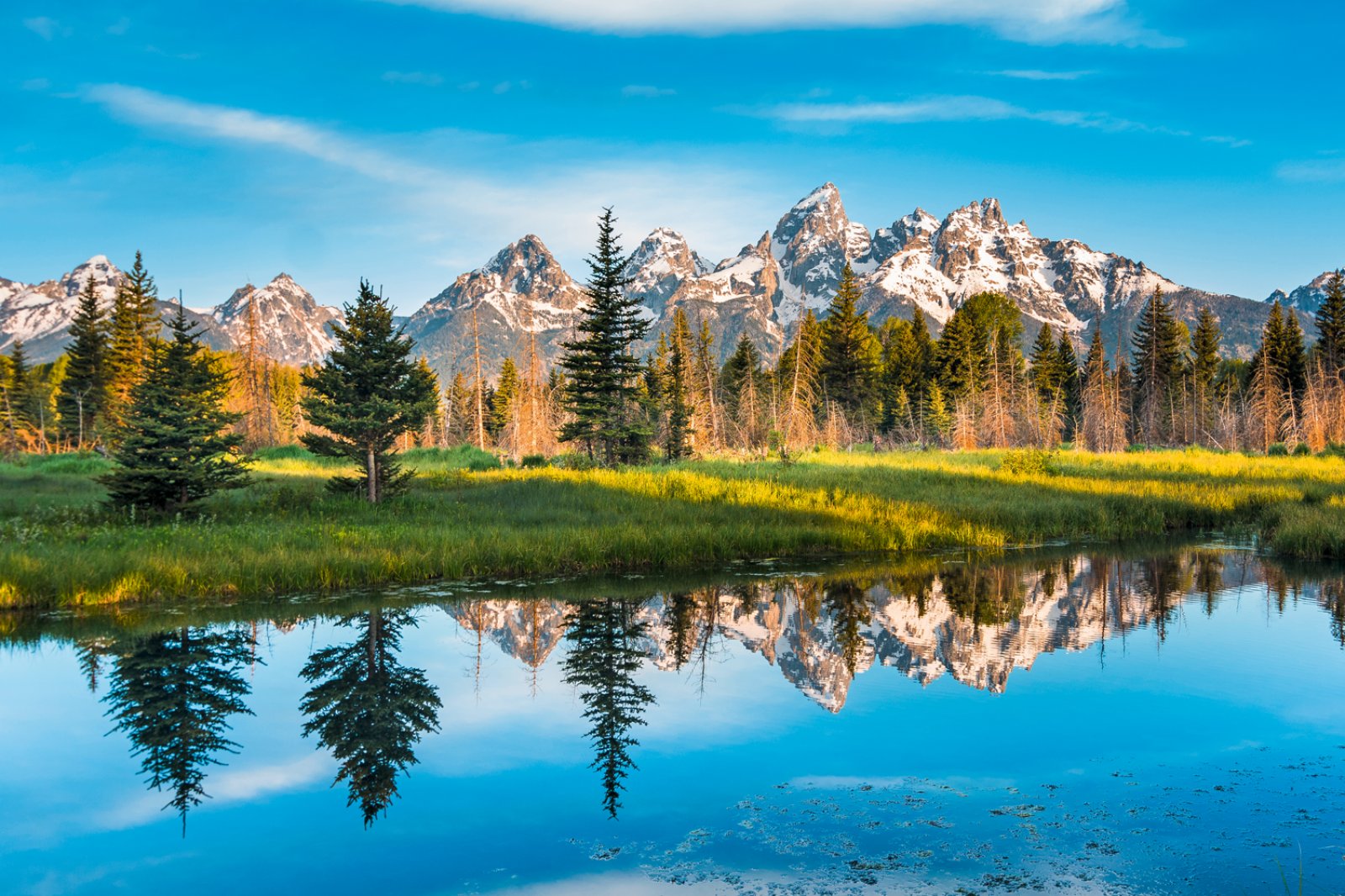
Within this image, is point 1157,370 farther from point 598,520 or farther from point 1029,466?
point 598,520

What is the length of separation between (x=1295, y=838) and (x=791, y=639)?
6958mm

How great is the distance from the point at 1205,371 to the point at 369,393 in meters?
78.3

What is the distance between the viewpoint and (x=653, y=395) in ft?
180

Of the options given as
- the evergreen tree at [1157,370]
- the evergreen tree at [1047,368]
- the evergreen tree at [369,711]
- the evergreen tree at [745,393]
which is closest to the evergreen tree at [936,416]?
the evergreen tree at [1047,368]

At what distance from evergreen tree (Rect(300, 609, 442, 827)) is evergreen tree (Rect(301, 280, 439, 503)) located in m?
9.87

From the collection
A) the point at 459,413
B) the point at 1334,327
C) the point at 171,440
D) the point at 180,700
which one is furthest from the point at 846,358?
the point at 180,700

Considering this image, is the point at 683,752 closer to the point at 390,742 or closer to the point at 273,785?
the point at 390,742

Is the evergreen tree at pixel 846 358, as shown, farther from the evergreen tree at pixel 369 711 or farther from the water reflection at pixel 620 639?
the evergreen tree at pixel 369 711

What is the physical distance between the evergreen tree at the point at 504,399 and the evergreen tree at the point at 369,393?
205ft

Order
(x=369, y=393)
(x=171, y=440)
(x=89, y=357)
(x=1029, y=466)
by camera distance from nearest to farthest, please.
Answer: (x=171, y=440) → (x=369, y=393) → (x=1029, y=466) → (x=89, y=357)

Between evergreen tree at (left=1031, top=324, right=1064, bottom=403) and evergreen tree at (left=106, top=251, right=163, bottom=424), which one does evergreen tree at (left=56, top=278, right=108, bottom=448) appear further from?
evergreen tree at (left=1031, top=324, right=1064, bottom=403)

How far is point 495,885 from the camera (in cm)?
559

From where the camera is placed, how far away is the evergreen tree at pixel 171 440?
62.4 ft

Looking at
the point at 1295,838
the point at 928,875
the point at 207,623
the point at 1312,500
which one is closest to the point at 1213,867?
the point at 1295,838
